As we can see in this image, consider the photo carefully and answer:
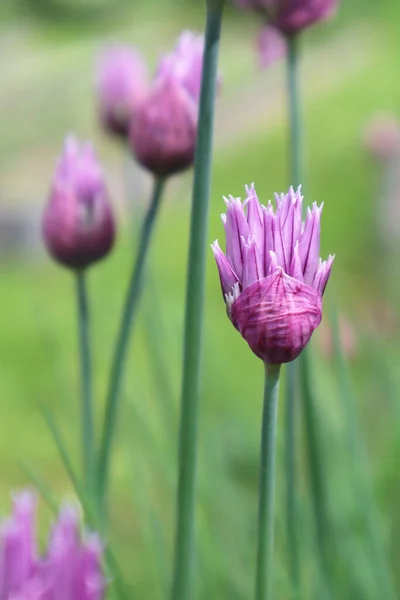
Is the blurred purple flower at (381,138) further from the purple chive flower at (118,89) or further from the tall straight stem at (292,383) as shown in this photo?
the tall straight stem at (292,383)

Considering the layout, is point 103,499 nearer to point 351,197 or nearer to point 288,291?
point 288,291

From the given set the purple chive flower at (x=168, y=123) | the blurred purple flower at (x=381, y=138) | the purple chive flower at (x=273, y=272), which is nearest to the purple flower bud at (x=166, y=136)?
the purple chive flower at (x=168, y=123)

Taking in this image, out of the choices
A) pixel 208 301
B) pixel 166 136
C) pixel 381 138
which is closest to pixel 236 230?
pixel 166 136

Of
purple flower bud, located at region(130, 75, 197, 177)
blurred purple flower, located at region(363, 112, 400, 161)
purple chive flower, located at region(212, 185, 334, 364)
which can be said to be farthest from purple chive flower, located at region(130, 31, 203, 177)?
blurred purple flower, located at region(363, 112, 400, 161)

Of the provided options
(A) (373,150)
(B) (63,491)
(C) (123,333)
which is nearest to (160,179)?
(C) (123,333)

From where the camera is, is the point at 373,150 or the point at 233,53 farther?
the point at 233,53

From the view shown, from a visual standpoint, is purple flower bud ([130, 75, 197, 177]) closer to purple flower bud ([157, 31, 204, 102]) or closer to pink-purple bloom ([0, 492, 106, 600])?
purple flower bud ([157, 31, 204, 102])
